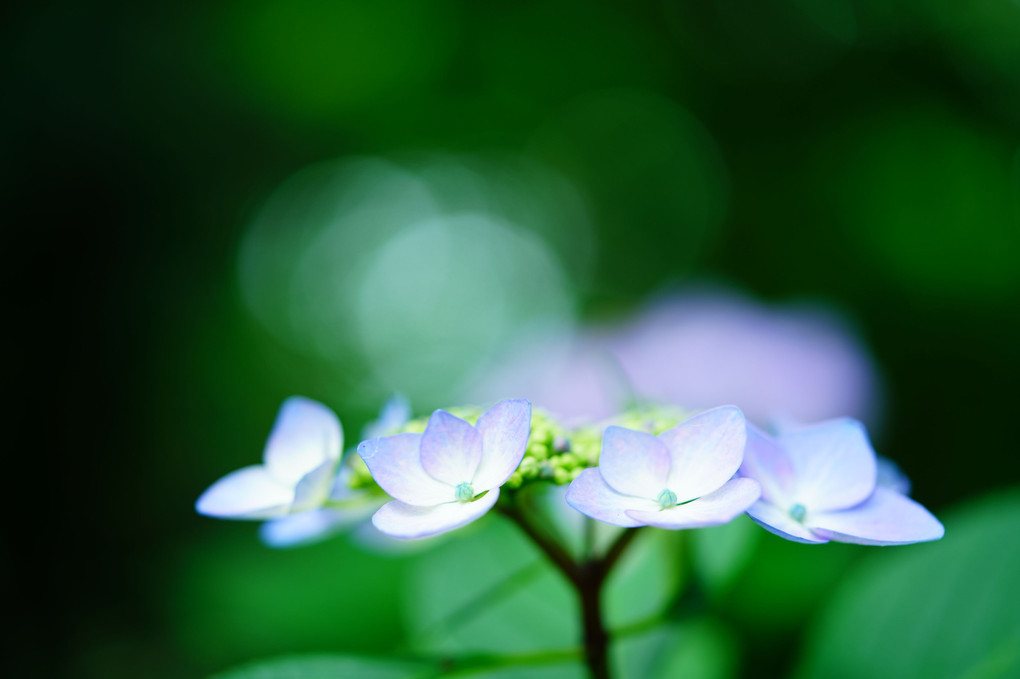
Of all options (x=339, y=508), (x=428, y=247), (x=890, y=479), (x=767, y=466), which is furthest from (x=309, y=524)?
(x=428, y=247)

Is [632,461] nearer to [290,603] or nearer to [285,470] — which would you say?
[285,470]

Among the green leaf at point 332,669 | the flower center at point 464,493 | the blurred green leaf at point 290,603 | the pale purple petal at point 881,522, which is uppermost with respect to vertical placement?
the flower center at point 464,493

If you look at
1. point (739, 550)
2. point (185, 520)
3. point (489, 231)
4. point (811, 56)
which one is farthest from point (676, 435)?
point (489, 231)

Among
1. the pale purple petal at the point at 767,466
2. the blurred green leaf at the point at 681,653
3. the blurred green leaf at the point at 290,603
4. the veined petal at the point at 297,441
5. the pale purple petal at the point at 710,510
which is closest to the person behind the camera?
the pale purple petal at the point at 710,510

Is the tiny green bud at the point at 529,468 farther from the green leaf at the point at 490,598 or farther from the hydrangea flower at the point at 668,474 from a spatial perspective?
the green leaf at the point at 490,598

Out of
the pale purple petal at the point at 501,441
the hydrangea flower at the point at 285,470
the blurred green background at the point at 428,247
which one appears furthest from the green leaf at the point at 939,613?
the hydrangea flower at the point at 285,470

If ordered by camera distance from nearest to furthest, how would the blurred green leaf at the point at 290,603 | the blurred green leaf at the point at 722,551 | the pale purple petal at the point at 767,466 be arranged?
1. the pale purple petal at the point at 767,466
2. the blurred green leaf at the point at 722,551
3. the blurred green leaf at the point at 290,603

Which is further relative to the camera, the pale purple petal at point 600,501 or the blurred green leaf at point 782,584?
the blurred green leaf at point 782,584
